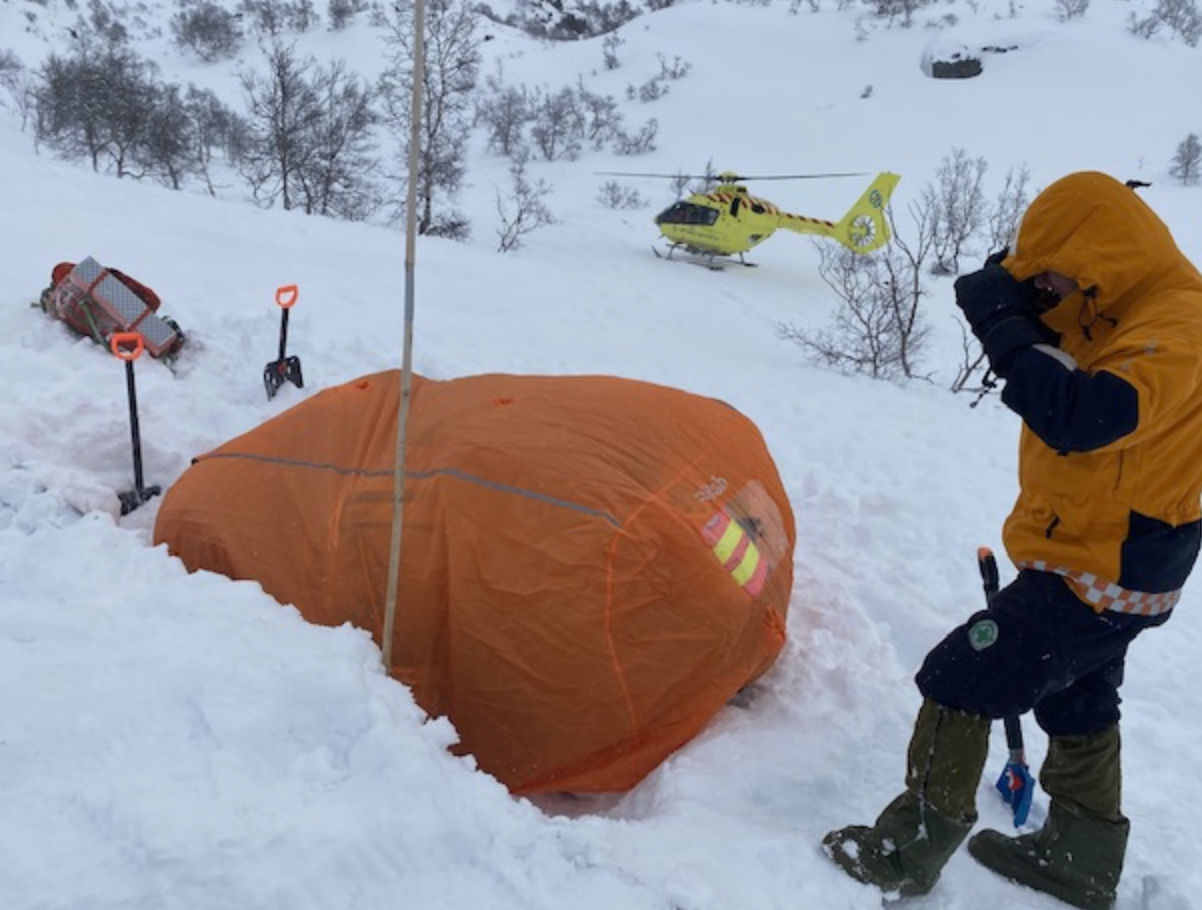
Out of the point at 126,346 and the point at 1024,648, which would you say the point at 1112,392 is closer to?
the point at 1024,648

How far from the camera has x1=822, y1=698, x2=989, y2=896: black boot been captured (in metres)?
1.98

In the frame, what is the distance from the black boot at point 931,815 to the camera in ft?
6.50

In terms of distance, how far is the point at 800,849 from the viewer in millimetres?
2078

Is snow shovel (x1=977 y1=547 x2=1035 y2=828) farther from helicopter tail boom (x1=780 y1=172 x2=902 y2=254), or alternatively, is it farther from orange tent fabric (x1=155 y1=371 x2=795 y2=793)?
helicopter tail boom (x1=780 y1=172 x2=902 y2=254)

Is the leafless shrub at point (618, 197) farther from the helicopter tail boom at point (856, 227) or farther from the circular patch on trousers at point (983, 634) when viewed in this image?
the circular patch on trousers at point (983, 634)

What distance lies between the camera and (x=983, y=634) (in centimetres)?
195

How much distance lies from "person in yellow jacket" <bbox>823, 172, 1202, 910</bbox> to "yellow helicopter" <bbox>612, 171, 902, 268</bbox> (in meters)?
13.5

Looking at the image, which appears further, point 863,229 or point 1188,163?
point 1188,163

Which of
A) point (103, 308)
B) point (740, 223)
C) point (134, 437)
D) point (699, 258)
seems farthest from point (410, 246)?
point (699, 258)

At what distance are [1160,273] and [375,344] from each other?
191 inches

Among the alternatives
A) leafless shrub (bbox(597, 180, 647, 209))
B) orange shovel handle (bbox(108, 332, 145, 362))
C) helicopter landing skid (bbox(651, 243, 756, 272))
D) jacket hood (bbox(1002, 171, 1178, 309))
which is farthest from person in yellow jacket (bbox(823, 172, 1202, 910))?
leafless shrub (bbox(597, 180, 647, 209))

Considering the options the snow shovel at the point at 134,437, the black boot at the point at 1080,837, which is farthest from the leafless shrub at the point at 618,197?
the black boot at the point at 1080,837

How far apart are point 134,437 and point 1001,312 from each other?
354 centimetres

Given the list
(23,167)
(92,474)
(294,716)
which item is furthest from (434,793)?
(23,167)
